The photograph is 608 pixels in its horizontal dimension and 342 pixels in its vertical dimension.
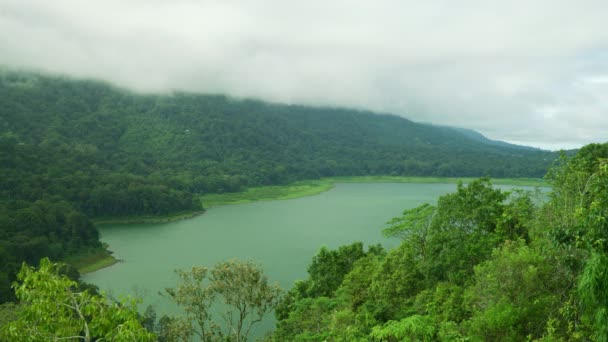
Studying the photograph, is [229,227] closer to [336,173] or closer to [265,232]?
[265,232]

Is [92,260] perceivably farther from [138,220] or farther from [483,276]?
[483,276]

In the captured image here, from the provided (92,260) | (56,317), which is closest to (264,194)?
(92,260)

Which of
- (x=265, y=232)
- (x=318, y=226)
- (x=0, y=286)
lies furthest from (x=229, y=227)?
(x=0, y=286)

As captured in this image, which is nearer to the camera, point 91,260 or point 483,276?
point 483,276

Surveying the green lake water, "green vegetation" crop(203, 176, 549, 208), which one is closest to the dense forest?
the green lake water

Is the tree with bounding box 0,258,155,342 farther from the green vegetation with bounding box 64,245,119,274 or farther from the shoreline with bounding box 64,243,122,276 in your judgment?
the green vegetation with bounding box 64,245,119,274
